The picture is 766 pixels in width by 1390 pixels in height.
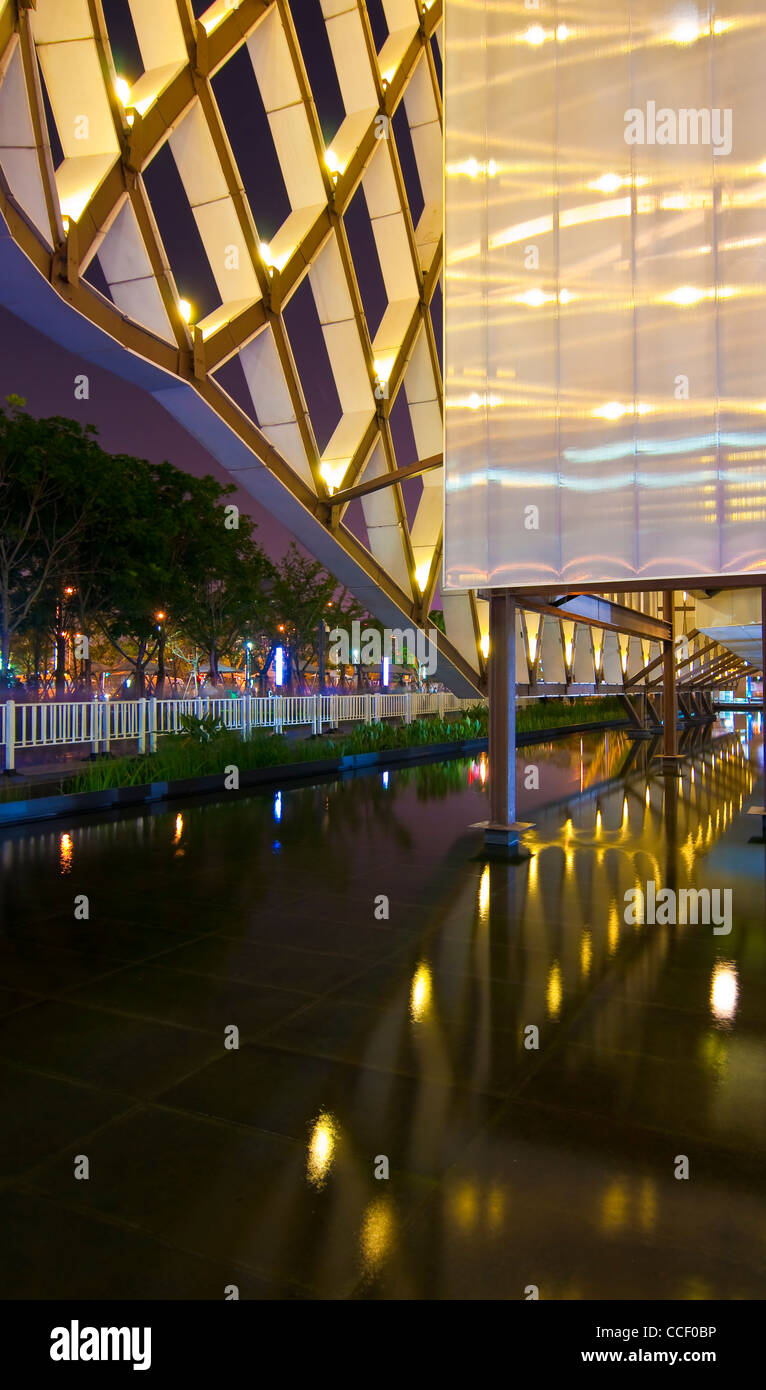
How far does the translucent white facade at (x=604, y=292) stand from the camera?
8617 mm

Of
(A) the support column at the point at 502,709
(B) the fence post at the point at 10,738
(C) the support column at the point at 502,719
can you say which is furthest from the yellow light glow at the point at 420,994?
(B) the fence post at the point at 10,738

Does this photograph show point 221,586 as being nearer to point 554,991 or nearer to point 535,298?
point 535,298

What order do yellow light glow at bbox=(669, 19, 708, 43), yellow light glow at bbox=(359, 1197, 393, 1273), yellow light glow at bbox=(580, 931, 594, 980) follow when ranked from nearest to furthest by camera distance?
yellow light glow at bbox=(359, 1197, 393, 1273)
yellow light glow at bbox=(580, 931, 594, 980)
yellow light glow at bbox=(669, 19, 708, 43)

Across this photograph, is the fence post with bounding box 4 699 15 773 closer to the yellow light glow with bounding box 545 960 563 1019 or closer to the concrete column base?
the concrete column base

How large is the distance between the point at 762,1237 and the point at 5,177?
12138mm

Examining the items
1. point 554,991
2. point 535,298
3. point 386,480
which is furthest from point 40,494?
point 554,991

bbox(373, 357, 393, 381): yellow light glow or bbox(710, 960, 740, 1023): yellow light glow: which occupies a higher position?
bbox(373, 357, 393, 381): yellow light glow

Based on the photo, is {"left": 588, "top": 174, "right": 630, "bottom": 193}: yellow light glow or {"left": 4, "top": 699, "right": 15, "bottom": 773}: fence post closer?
{"left": 588, "top": 174, "right": 630, "bottom": 193}: yellow light glow

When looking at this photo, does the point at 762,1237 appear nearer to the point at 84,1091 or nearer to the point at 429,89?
the point at 84,1091

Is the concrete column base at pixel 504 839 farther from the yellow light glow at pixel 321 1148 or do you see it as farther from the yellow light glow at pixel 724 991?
the yellow light glow at pixel 321 1148

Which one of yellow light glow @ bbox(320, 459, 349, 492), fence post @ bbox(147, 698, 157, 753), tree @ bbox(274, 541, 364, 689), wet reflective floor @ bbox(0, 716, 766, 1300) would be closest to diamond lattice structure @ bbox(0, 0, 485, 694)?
yellow light glow @ bbox(320, 459, 349, 492)

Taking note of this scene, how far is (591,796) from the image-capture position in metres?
14.1

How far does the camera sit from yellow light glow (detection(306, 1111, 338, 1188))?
3.10 metres
